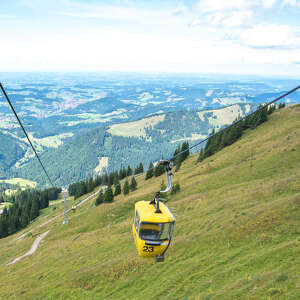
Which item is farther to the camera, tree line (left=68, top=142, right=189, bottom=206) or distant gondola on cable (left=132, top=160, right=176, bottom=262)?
tree line (left=68, top=142, right=189, bottom=206)

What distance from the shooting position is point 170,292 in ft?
67.3

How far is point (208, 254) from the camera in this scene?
25.0 meters

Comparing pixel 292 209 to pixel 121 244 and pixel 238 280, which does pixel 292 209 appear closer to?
pixel 238 280

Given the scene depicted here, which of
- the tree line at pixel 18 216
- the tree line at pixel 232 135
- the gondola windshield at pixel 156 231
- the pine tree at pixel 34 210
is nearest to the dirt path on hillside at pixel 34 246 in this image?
the tree line at pixel 18 216

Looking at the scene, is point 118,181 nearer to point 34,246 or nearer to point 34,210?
point 34,210

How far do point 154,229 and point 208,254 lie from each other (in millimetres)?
12081

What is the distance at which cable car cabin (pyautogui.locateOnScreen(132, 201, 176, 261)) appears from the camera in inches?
591

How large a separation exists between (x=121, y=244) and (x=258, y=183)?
82.2 ft

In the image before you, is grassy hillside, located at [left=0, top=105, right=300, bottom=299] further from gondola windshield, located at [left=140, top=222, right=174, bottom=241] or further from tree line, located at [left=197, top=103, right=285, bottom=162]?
tree line, located at [left=197, top=103, right=285, bottom=162]

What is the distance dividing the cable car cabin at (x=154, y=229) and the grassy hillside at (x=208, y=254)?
5.32 meters

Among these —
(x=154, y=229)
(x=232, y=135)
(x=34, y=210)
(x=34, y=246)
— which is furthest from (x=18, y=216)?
(x=154, y=229)

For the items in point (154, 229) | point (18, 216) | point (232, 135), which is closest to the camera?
point (154, 229)

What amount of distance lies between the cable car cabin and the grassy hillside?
532 cm

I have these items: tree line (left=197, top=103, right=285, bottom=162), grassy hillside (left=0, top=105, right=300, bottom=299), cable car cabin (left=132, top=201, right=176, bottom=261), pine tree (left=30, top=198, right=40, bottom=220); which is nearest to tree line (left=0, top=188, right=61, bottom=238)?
pine tree (left=30, top=198, right=40, bottom=220)
